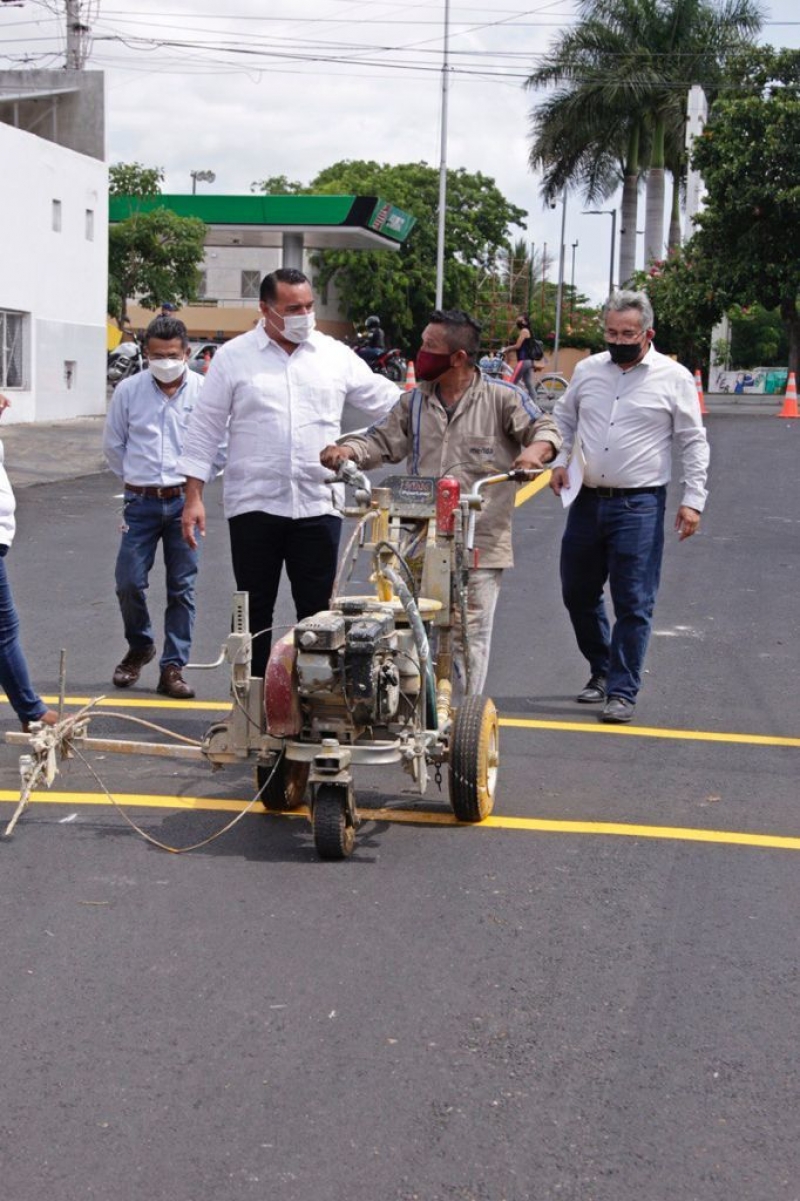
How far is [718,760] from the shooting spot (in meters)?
7.60

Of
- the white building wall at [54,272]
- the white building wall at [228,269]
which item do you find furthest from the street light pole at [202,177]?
the white building wall at [54,272]

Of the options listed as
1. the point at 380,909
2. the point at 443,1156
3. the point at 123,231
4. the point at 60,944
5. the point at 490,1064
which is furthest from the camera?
the point at 123,231

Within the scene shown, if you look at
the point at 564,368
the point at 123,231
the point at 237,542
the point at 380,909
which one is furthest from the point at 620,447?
the point at 564,368

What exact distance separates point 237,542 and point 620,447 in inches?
86.8

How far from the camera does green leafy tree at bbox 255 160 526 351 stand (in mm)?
74250

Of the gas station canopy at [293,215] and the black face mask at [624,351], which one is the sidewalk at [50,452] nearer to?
the black face mask at [624,351]

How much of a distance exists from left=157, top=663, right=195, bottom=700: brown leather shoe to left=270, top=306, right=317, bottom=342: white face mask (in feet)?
7.58

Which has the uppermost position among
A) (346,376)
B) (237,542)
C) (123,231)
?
(123,231)

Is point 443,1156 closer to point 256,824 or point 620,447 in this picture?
point 256,824

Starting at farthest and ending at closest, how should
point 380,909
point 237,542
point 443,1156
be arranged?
point 237,542 → point 380,909 → point 443,1156

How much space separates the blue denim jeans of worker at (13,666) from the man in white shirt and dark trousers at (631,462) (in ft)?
9.29

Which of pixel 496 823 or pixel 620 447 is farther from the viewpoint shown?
pixel 620 447

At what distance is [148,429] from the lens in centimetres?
877

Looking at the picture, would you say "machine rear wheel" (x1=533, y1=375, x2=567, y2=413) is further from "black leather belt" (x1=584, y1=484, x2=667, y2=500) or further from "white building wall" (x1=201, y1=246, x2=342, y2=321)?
"white building wall" (x1=201, y1=246, x2=342, y2=321)
